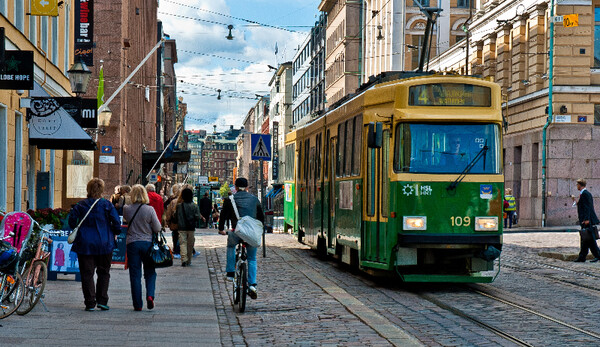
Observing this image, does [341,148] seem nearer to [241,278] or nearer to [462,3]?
[241,278]

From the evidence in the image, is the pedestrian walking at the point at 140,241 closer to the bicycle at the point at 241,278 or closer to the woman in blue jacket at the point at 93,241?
the woman in blue jacket at the point at 93,241

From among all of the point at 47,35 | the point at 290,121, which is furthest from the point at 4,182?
the point at 290,121

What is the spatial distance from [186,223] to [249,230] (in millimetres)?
8216

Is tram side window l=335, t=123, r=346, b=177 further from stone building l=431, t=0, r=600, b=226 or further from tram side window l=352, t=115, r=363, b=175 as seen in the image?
stone building l=431, t=0, r=600, b=226

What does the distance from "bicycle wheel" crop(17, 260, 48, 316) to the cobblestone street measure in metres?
0.21

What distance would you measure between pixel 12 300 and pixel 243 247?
2.91 metres

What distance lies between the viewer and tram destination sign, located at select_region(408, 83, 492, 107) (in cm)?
1552

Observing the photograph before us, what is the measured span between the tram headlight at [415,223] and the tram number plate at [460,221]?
43 cm

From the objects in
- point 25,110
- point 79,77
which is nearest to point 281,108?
point 79,77

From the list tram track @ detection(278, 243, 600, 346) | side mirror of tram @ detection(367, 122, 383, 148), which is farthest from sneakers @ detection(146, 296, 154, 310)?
side mirror of tram @ detection(367, 122, 383, 148)

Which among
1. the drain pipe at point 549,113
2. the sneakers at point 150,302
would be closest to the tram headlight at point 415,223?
the sneakers at point 150,302

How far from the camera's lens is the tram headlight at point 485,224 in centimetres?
1519

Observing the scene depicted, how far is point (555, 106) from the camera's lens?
3909 centimetres

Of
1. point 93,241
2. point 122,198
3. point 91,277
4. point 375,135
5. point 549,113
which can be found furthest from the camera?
point 549,113
